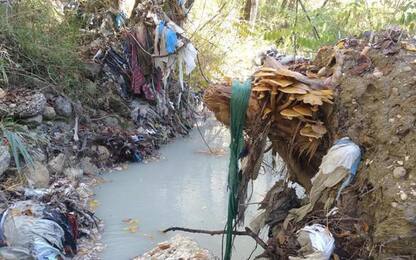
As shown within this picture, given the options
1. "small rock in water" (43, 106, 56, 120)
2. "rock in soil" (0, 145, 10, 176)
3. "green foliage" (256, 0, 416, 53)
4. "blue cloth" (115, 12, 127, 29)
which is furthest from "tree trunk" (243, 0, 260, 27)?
"rock in soil" (0, 145, 10, 176)

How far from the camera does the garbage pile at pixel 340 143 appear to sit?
2.05 metres

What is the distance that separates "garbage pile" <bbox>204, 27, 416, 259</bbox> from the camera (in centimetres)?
205

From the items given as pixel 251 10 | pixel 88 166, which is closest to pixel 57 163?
pixel 88 166

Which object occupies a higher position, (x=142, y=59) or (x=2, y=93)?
(x=142, y=59)

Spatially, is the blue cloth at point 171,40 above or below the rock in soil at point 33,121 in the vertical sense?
above

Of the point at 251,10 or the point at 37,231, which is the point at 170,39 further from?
the point at 251,10

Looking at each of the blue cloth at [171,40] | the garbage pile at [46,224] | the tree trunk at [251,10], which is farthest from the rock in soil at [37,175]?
Result: the tree trunk at [251,10]

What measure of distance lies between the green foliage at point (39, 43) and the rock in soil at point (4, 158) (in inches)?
40.8

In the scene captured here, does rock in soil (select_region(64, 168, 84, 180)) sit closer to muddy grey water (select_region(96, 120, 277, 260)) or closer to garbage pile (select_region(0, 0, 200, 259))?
garbage pile (select_region(0, 0, 200, 259))

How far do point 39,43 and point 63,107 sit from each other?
884 millimetres

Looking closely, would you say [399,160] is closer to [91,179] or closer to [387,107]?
[387,107]

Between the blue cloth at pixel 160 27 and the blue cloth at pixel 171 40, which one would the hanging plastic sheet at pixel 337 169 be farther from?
the blue cloth at pixel 160 27

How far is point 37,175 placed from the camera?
461 centimetres

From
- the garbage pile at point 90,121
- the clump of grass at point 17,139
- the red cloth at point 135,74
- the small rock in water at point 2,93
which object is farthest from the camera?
the red cloth at point 135,74
